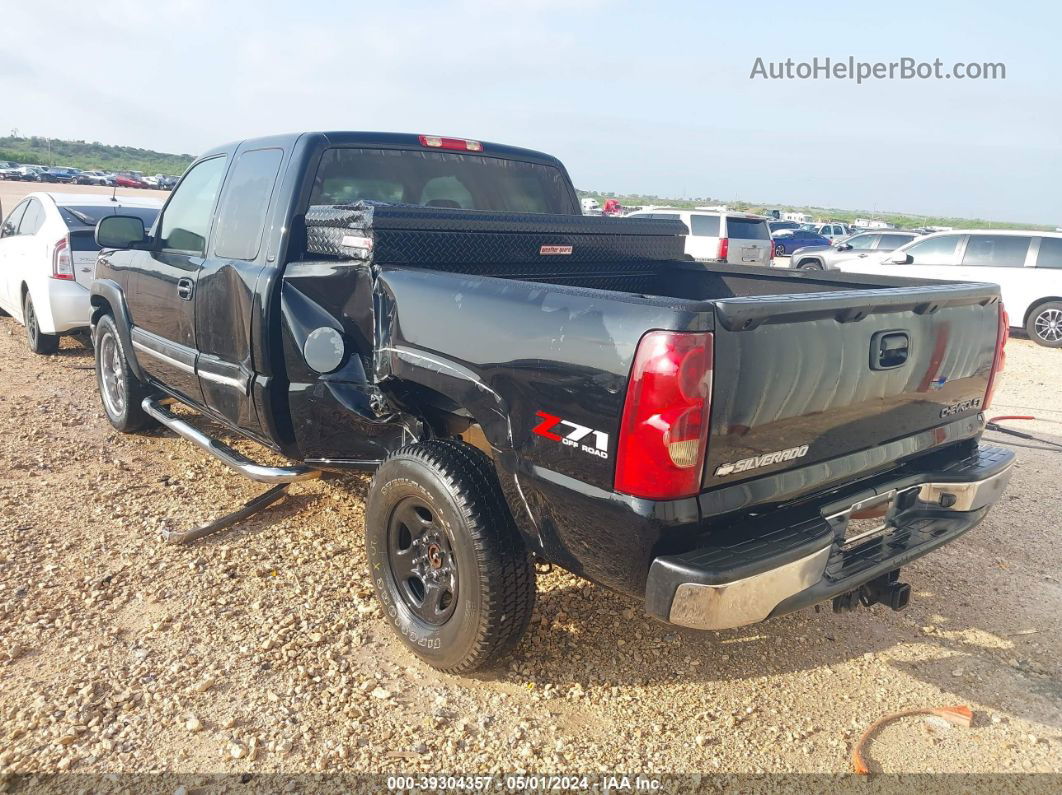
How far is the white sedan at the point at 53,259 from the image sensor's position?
23.6 ft

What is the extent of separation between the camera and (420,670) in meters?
3.04

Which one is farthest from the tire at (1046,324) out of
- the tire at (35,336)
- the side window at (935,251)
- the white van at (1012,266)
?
the tire at (35,336)

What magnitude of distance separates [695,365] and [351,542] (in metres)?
2.51

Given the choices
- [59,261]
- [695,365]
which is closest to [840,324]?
[695,365]

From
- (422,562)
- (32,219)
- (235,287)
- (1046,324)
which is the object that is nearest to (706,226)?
(1046,324)

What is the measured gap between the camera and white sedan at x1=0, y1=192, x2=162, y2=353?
718 cm

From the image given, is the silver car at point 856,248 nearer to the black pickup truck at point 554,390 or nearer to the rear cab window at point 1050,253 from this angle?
the rear cab window at point 1050,253

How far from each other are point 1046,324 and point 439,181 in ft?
36.6

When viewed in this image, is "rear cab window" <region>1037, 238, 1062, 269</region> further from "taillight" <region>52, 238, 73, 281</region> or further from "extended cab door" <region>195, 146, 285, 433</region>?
"taillight" <region>52, 238, 73, 281</region>

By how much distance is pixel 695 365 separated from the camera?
2.14 m

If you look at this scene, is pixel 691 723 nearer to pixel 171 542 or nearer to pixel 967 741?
pixel 967 741

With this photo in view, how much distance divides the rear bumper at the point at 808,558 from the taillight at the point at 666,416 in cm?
24

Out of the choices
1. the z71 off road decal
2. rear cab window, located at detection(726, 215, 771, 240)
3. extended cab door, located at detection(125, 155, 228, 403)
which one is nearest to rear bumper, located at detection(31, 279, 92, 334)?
extended cab door, located at detection(125, 155, 228, 403)

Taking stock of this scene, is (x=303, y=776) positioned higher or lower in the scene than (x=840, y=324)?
lower
